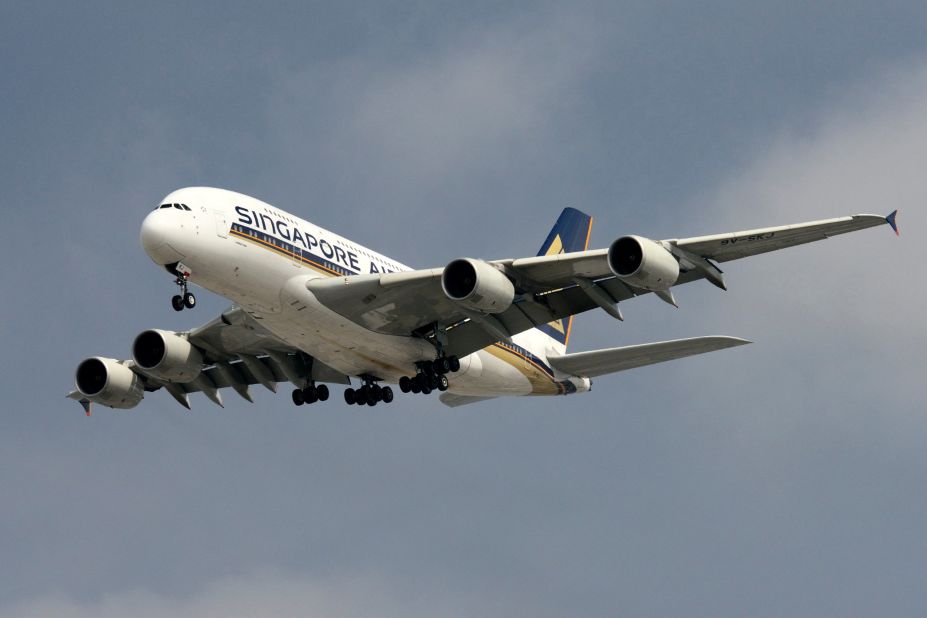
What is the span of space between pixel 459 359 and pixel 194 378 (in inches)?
346

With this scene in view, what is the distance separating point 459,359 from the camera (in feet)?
136

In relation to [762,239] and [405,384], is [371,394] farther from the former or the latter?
[762,239]

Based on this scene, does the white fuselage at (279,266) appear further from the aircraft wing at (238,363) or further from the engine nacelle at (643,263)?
the engine nacelle at (643,263)

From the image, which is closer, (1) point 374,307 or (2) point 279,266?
(2) point 279,266

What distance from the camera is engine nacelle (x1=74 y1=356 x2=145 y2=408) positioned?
146 feet

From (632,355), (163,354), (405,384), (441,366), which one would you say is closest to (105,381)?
(163,354)

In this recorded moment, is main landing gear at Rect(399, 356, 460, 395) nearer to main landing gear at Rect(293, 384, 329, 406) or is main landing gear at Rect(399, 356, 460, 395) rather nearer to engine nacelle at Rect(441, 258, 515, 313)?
main landing gear at Rect(293, 384, 329, 406)

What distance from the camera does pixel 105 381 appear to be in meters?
44.5

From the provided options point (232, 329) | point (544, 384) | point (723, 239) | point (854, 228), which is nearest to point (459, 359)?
point (544, 384)

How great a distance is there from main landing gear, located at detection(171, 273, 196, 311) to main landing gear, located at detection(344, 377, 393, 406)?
760 centimetres

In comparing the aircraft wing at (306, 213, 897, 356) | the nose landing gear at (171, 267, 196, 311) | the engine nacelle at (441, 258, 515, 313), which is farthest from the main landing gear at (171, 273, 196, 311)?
the engine nacelle at (441, 258, 515, 313)

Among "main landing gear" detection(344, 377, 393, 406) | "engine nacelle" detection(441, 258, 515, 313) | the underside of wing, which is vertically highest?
the underside of wing

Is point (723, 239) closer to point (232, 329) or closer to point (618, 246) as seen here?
point (618, 246)

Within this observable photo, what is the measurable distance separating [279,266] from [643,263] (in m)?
9.81
